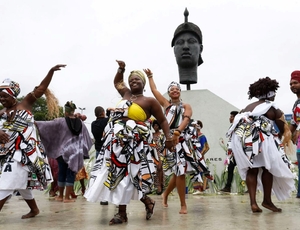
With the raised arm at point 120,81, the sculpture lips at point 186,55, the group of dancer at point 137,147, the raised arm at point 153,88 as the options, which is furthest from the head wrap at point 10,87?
the sculpture lips at point 186,55

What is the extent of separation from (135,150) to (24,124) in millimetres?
1249

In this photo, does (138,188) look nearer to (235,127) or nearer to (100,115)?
(235,127)

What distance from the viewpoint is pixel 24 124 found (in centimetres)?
471

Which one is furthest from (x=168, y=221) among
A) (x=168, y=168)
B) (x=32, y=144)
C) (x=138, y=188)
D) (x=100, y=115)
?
(x=100, y=115)

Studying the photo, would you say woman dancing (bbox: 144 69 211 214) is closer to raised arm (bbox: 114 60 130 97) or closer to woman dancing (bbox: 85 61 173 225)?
raised arm (bbox: 114 60 130 97)

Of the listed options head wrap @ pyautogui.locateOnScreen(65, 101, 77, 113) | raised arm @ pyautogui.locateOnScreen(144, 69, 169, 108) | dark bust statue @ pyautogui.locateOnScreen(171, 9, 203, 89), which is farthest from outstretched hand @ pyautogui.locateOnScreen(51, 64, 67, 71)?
dark bust statue @ pyautogui.locateOnScreen(171, 9, 203, 89)

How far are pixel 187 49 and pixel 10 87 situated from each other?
30.5 ft

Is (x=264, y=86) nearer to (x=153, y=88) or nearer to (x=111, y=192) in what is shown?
(x=153, y=88)

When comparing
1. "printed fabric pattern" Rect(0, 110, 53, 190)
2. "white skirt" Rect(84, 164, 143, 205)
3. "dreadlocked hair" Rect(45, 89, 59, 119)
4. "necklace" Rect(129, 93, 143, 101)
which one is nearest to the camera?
Result: "white skirt" Rect(84, 164, 143, 205)

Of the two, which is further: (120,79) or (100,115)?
(100,115)

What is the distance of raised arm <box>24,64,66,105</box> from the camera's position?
4.81 m

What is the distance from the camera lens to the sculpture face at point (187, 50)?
13391mm

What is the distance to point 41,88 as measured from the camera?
482 centimetres

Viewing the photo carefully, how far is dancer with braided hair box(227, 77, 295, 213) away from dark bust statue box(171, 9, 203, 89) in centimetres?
809
